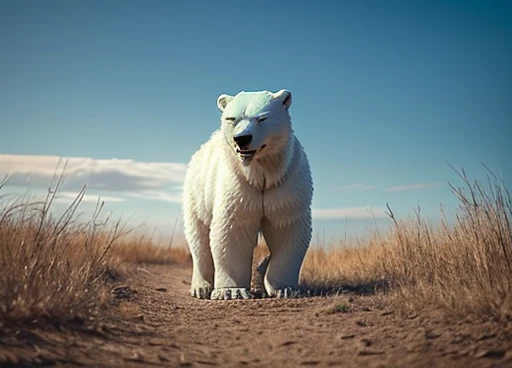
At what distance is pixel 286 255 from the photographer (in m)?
5.90

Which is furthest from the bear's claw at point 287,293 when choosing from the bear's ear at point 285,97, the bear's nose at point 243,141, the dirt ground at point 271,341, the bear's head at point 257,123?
the bear's ear at point 285,97

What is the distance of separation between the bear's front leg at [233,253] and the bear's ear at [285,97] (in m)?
1.21

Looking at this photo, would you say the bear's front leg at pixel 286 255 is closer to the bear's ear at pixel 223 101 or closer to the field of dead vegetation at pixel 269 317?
the field of dead vegetation at pixel 269 317

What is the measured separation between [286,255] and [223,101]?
171 cm

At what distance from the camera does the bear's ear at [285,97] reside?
5.68 metres

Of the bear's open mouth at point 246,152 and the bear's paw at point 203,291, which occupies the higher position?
the bear's open mouth at point 246,152

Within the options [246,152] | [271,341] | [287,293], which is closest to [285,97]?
[246,152]

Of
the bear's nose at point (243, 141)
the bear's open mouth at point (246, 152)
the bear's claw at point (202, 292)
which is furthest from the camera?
the bear's claw at point (202, 292)

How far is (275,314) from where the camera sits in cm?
498

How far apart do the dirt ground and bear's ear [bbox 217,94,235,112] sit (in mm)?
2173

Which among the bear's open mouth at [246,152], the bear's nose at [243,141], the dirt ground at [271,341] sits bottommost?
the dirt ground at [271,341]

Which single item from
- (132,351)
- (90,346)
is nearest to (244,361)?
(132,351)

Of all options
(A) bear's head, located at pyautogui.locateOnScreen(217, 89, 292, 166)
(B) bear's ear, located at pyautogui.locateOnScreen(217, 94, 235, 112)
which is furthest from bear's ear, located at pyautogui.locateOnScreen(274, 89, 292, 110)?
(B) bear's ear, located at pyautogui.locateOnScreen(217, 94, 235, 112)

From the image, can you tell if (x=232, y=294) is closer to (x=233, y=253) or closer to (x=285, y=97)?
(x=233, y=253)
